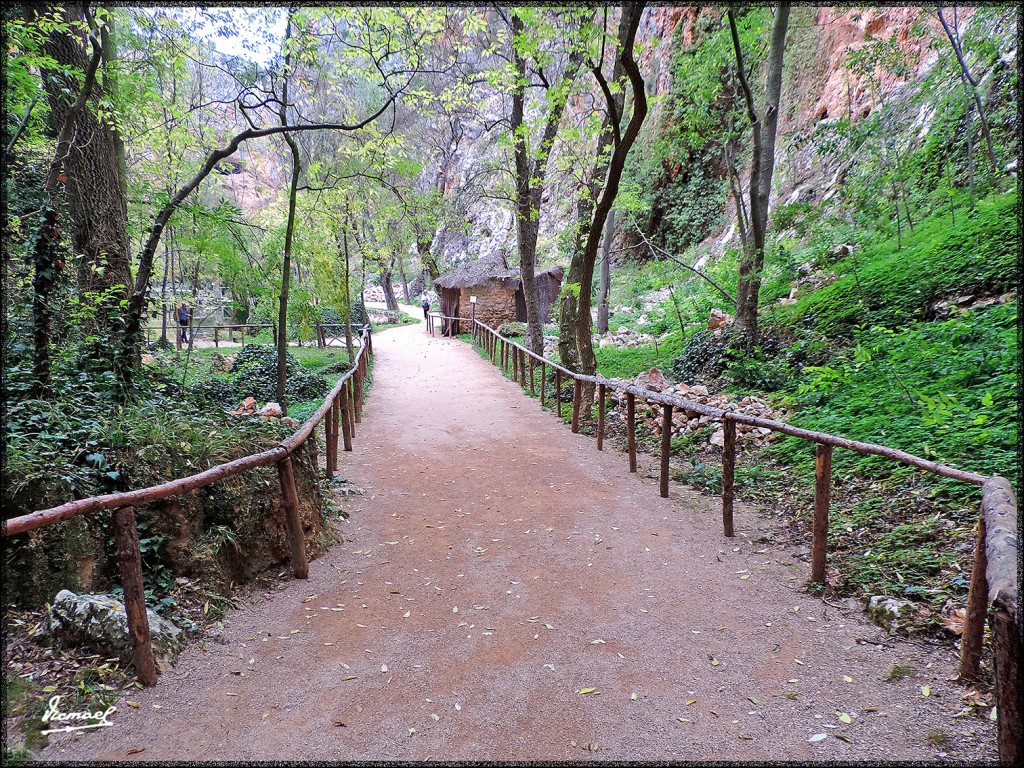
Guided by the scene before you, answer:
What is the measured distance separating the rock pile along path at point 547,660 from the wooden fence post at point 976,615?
0.46 ft

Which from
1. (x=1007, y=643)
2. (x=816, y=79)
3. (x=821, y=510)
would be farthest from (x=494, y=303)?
(x=1007, y=643)

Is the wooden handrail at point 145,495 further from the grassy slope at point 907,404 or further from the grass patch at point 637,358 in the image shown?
the grass patch at point 637,358

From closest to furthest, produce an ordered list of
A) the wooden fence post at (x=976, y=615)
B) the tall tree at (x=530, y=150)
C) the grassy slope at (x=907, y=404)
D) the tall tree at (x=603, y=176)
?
the wooden fence post at (x=976, y=615)
the grassy slope at (x=907, y=404)
the tall tree at (x=603, y=176)
the tall tree at (x=530, y=150)

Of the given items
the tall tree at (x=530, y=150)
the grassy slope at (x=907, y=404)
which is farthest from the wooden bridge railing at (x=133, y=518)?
the tall tree at (x=530, y=150)

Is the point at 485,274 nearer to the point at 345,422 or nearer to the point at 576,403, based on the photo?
the point at 576,403

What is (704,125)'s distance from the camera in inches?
394

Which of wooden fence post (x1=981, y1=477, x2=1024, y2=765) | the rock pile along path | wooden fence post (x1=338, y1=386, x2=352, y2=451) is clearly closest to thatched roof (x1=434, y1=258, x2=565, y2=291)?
wooden fence post (x1=338, y1=386, x2=352, y2=451)

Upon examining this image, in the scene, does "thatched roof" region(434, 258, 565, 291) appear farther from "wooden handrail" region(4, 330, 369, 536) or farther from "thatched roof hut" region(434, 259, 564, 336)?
"wooden handrail" region(4, 330, 369, 536)

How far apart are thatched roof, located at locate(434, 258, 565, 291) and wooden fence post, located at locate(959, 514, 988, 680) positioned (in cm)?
1815

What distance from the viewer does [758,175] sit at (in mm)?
8188

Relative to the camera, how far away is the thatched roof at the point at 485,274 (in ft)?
65.7

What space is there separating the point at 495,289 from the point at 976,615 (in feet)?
61.9

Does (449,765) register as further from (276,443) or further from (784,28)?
(784,28)

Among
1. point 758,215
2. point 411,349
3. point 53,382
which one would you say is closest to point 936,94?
point 758,215
